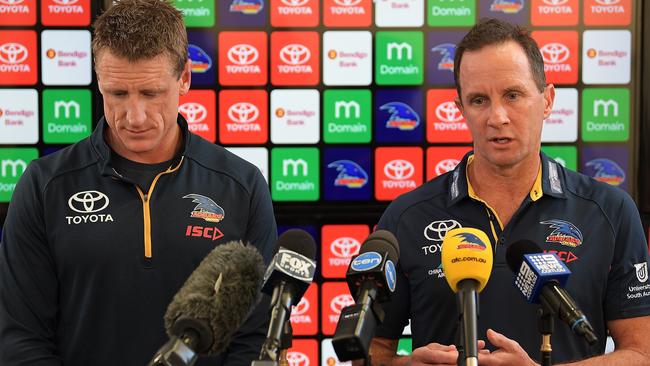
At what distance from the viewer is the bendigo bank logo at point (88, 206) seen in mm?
1669

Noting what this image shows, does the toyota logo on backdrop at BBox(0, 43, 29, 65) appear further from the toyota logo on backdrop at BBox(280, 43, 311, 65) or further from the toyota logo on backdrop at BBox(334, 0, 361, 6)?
the toyota logo on backdrop at BBox(334, 0, 361, 6)

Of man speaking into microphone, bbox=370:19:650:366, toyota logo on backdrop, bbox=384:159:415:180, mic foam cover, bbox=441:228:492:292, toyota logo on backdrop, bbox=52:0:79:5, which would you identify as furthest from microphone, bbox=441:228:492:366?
toyota logo on backdrop, bbox=52:0:79:5

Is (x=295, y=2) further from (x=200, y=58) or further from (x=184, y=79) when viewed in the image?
(x=184, y=79)

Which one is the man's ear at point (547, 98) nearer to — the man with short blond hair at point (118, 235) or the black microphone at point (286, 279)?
the man with short blond hair at point (118, 235)

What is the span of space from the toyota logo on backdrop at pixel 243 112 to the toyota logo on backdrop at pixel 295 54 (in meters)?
0.20

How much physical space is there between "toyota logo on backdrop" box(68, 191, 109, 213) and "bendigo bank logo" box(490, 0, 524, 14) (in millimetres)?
1641

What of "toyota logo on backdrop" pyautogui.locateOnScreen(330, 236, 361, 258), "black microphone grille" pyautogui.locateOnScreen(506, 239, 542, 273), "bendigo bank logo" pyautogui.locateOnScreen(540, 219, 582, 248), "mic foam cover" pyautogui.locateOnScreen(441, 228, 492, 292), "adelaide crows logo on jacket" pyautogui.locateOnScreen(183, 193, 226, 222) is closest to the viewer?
"mic foam cover" pyautogui.locateOnScreen(441, 228, 492, 292)

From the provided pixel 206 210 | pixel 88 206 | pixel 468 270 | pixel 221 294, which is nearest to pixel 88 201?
pixel 88 206

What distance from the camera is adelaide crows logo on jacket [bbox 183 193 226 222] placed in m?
1.70

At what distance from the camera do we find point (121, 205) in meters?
1.69

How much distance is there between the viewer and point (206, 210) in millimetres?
1706

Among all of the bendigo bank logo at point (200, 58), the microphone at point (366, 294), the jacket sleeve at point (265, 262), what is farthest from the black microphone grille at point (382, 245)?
the bendigo bank logo at point (200, 58)

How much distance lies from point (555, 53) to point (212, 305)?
6.66 ft

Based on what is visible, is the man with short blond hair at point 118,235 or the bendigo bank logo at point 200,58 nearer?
the man with short blond hair at point 118,235
